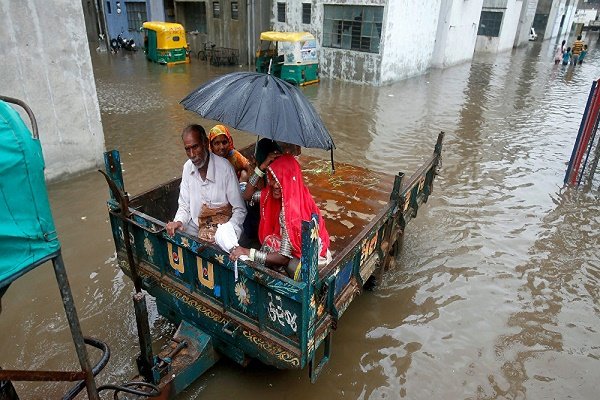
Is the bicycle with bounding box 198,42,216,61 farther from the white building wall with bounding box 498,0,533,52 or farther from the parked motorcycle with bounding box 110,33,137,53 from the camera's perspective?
the white building wall with bounding box 498,0,533,52

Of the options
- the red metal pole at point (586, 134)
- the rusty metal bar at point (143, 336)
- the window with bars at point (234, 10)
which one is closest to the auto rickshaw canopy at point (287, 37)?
the window with bars at point (234, 10)

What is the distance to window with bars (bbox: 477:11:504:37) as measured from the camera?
89.8 ft

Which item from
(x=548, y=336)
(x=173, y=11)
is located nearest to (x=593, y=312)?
(x=548, y=336)

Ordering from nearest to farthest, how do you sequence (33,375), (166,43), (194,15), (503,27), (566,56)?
(33,375)
(166,43)
(566,56)
(194,15)
(503,27)

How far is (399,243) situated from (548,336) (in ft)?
5.94

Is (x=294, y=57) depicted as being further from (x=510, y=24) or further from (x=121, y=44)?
(x=510, y=24)

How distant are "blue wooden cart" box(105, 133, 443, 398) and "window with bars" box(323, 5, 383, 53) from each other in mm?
12743

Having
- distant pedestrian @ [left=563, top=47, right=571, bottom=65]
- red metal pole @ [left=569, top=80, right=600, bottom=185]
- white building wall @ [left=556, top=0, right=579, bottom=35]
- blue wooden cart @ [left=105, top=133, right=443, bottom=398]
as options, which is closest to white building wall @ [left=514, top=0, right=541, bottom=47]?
distant pedestrian @ [left=563, top=47, right=571, bottom=65]

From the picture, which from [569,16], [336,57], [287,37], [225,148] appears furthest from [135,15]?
[569,16]

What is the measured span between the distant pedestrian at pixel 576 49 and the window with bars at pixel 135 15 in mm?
25609

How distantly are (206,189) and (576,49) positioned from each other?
82.7 ft

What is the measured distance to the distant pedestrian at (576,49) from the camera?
68.9ft

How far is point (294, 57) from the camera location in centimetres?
1489

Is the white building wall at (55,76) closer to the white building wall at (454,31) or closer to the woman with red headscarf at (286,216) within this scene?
the woman with red headscarf at (286,216)
